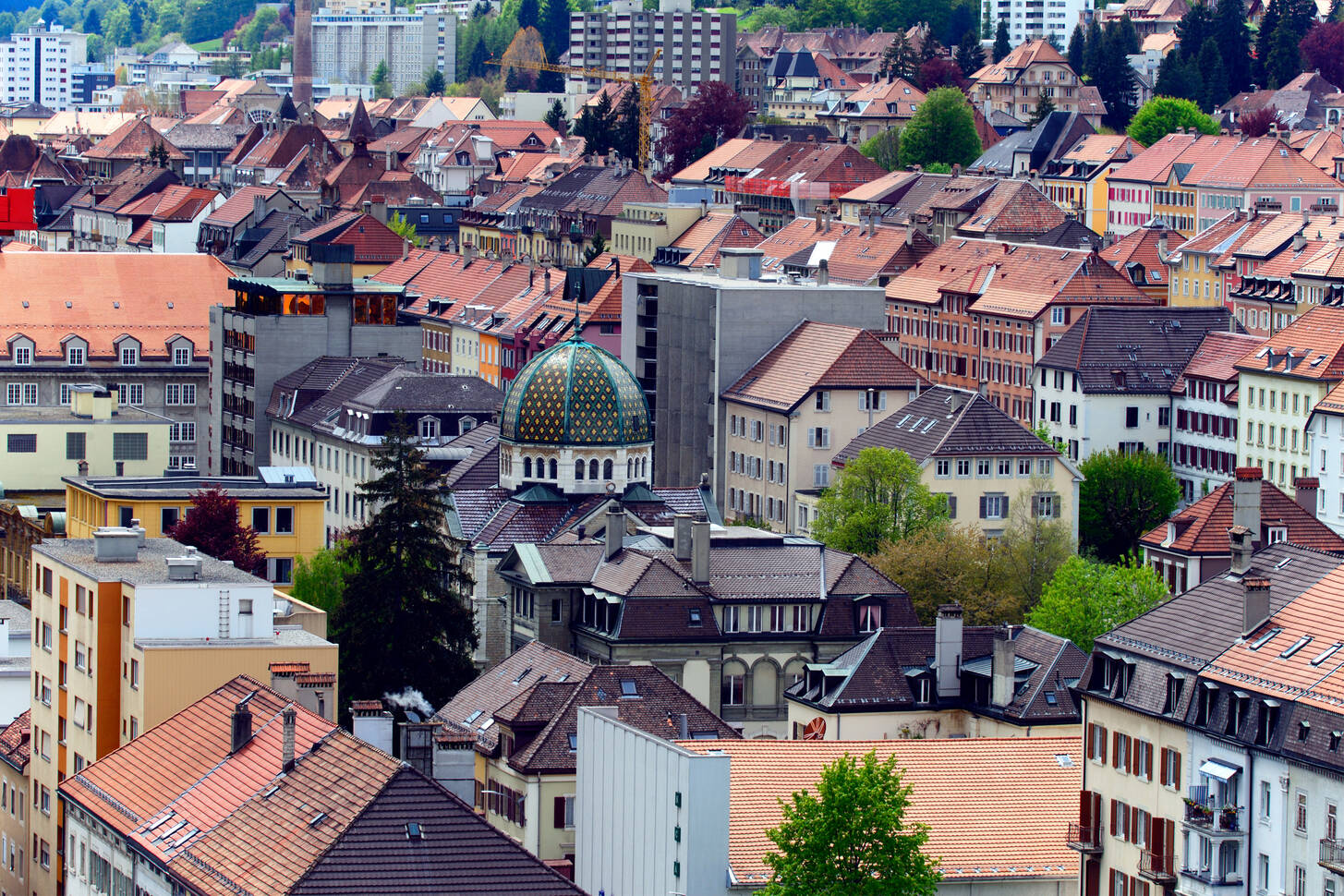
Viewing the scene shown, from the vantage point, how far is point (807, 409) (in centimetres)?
16462

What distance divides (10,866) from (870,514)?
5563 cm

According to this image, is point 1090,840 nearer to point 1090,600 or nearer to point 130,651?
point 130,651

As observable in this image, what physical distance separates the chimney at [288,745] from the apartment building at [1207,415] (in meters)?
106

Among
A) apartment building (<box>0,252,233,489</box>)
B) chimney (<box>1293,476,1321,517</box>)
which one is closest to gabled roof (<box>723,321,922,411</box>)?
chimney (<box>1293,476,1321,517</box>)

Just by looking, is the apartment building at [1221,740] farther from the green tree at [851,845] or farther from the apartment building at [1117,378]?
the apartment building at [1117,378]

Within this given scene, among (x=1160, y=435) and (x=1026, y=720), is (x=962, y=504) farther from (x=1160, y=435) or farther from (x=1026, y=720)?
(x=1026, y=720)

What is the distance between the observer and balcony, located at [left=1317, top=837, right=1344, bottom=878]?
72.3 meters

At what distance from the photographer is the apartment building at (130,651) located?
8988cm

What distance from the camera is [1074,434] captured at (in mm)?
185125

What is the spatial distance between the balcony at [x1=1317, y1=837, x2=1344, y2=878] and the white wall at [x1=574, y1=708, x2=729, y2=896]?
1600 centimetres

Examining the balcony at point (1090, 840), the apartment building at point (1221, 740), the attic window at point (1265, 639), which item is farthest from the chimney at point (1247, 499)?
the attic window at point (1265, 639)

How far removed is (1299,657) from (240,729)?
23.9 m

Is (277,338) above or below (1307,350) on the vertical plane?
below

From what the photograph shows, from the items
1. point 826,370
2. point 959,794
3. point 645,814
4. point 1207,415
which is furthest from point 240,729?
point 1207,415
